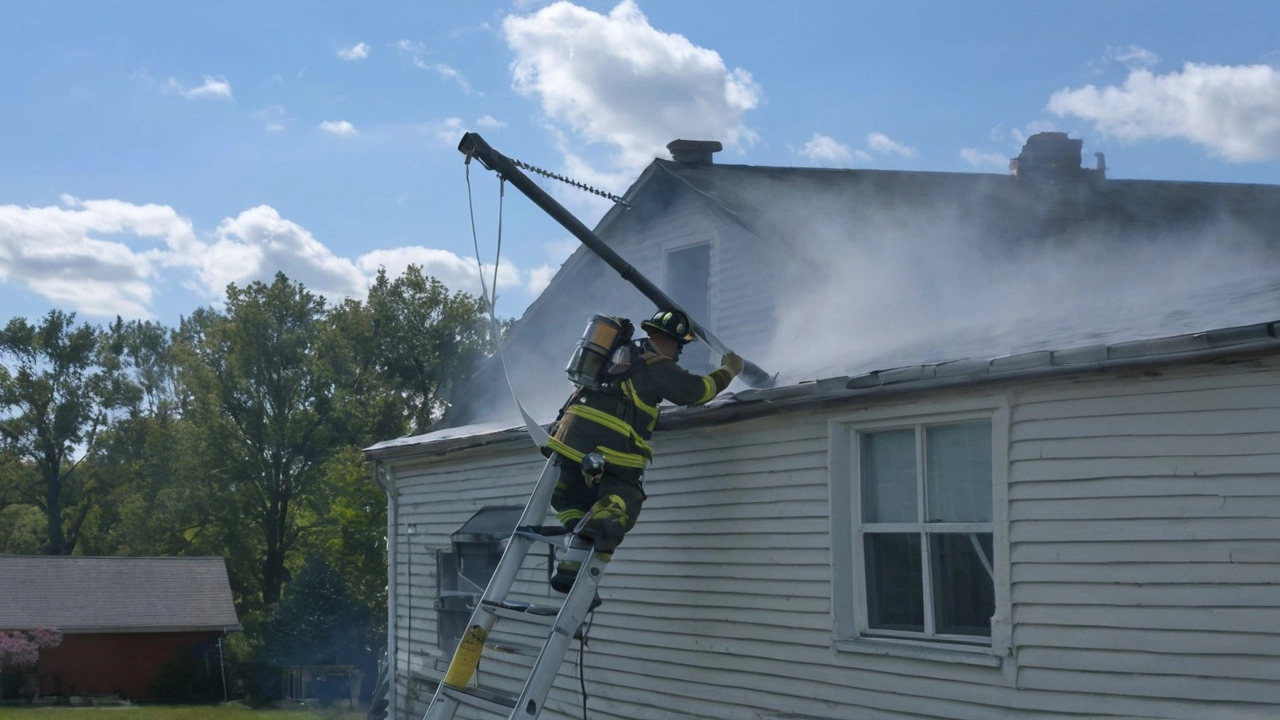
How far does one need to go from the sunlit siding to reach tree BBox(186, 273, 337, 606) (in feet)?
140

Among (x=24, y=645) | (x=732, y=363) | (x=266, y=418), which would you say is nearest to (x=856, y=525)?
(x=732, y=363)

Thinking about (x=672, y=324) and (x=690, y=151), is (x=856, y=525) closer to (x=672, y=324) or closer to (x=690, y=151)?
(x=672, y=324)

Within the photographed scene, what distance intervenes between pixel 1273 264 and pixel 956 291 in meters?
2.20

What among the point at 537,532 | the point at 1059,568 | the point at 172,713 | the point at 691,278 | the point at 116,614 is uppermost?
the point at 691,278

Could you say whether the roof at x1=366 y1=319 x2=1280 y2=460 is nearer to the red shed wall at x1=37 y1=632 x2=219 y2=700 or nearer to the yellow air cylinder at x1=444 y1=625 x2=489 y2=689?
the yellow air cylinder at x1=444 y1=625 x2=489 y2=689

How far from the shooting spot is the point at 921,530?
21.7 ft

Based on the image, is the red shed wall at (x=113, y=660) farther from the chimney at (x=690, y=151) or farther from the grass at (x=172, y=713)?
the chimney at (x=690, y=151)

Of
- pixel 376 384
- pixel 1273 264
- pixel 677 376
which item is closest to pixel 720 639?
pixel 677 376

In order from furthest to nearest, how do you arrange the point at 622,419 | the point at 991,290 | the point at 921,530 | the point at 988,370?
the point at 991,290 < the point at 622,419 < the point at 921,530 < the point at 988,370

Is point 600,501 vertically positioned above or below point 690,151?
below

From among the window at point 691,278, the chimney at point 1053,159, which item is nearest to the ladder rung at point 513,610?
the window at point 691,278

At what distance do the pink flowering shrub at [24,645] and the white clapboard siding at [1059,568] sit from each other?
31042mm

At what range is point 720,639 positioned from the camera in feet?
25.8

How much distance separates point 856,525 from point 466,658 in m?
Answer: 2.30
